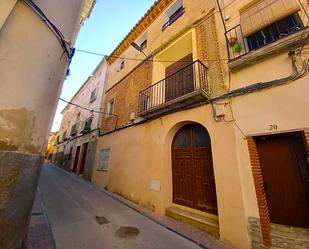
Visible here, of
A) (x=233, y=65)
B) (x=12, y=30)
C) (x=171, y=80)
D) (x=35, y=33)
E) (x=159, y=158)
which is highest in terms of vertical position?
(x=171, y=80)

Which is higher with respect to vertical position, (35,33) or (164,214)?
(35,33)

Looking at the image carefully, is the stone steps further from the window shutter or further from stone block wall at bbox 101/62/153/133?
the window shutter

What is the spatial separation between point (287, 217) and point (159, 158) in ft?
12.9

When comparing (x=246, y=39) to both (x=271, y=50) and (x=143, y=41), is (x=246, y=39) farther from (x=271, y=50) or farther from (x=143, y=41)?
(x=143, y=41)

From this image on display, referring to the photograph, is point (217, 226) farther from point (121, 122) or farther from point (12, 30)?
point (121, 122)

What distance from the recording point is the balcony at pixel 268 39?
12.2 ft

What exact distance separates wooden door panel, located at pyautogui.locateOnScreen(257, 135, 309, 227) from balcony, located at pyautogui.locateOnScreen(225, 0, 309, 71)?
2.12 meters

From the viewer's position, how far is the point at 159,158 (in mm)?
6305

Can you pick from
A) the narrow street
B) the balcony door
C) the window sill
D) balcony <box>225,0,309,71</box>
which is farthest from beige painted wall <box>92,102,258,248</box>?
balcony <box>225,0,309,71</box>

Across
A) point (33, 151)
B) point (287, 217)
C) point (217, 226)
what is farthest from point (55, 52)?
point (287, 217)

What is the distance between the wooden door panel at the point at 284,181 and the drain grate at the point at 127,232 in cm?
330

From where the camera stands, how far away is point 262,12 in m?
4.63

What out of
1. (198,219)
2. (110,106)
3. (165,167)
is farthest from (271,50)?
(110,106)

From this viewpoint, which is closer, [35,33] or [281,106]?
[35,33]
